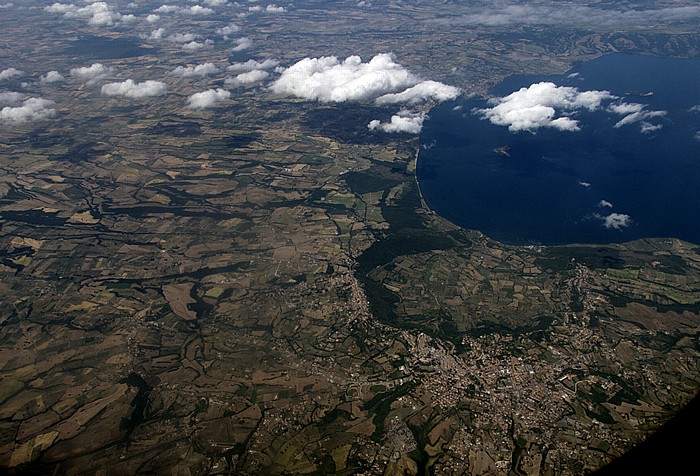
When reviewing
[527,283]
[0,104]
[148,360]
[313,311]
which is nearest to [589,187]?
[527,283]

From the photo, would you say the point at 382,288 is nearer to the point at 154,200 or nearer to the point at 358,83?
the point at 154,200

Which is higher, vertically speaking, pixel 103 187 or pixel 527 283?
pixel 527 283

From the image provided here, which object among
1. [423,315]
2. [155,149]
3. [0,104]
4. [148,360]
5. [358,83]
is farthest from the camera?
[358,83]

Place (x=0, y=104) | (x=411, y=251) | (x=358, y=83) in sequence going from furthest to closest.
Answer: (x=358, y=83), (x=0, y=104), (x=411, y=251)

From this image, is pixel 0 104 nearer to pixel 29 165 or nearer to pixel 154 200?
pixel 29 165

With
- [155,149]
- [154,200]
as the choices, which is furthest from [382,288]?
[155,149]

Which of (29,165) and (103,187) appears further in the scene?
(29,165)
